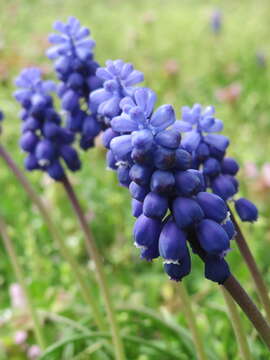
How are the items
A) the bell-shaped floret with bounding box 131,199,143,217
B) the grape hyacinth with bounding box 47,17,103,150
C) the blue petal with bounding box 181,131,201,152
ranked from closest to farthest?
the bell-shaped floret with bounding box 131,199,143,217
the blue petal with bounding box 181,131,201,152
the grape hyacinth with bounding box 47,17,103,150

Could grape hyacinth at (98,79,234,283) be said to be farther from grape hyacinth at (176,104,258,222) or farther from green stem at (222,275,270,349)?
grape hyacinth at (176,104,258,222)

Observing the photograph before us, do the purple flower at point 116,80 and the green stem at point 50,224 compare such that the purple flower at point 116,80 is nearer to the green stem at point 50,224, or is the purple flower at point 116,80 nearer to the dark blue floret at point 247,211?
the dark blue floret at point 247,211

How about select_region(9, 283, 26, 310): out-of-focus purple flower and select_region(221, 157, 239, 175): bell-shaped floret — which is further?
select_region(9, 283, 26, 310): out-of-focus purple flower

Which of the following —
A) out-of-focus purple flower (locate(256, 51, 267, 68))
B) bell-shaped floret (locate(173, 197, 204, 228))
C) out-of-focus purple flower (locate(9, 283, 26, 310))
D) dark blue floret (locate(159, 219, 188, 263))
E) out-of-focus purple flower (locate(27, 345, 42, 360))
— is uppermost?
out-of-focus purple flower (locate(256, 51, 267, 68))

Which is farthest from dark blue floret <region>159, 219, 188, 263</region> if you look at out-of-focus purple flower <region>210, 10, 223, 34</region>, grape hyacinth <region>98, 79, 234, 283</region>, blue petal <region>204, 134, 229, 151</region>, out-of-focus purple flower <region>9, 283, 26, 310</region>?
out-of-focus purple flower <region>210, 10, 223, 34</region>

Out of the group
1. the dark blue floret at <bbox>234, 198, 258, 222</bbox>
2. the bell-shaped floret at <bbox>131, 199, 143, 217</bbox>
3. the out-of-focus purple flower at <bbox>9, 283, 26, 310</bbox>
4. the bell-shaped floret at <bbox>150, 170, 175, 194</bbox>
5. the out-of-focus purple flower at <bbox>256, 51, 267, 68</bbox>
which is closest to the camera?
the bell-shaped floret at <bbox>150, 170, 175, 194</bbox>
